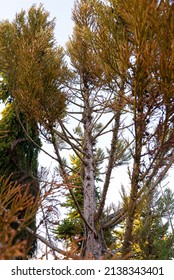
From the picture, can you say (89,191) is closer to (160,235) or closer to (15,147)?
(15,147)

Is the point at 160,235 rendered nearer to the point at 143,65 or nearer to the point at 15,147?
the point at 15,147

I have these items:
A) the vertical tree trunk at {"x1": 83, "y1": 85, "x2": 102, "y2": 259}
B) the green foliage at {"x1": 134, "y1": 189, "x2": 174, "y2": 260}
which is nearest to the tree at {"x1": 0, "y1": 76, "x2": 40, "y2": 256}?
the vertical tree trunk at {"x1": 83, "y1": 85, "x2": 102, "y2": 259}

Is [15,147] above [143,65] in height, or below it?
above

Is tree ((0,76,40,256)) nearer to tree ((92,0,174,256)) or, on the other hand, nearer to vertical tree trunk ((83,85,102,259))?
vertical tree trunk ((83,85,102,259))

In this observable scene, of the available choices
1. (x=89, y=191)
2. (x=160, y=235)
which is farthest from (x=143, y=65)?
(x=160, y=235)

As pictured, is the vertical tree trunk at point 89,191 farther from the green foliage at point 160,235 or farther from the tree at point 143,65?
the green foliage at point 160,235

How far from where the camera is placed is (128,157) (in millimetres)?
6438

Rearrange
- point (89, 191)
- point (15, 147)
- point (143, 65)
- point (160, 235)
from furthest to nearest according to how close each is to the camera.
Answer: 1. point (160, 235)
2. point (15, 147)
3. point (89, 191)
4. point (143, 65)

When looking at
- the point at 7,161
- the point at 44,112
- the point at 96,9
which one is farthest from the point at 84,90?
the point at 96,9

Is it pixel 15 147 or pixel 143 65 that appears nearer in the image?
pixel 143 65

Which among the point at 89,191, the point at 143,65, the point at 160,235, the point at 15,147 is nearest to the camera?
the point at 143,65

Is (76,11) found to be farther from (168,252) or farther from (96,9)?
(168,252)

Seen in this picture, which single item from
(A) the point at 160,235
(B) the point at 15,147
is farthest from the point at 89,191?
(A) the point at 160,235

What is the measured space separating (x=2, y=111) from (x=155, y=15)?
5.41 metres
